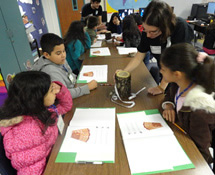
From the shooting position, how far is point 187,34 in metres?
1.15

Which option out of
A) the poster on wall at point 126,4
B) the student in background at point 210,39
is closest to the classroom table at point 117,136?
the student in background at point 210,39

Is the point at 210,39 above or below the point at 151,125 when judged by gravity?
below

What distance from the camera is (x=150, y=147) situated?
0.74m

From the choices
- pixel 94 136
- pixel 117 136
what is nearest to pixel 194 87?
pixel 117 136

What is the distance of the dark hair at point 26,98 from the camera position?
0.78 meters

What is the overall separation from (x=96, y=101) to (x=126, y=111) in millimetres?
239

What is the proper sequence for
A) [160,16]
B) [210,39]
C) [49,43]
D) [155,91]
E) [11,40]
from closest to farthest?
[160,16], [155,91], [49,43], [11,40], [210,39]

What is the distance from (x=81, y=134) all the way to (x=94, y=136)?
0.07 m

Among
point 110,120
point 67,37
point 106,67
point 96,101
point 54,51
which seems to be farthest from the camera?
point 67,37

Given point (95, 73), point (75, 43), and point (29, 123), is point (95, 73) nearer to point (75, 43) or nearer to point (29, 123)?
point (75, 43)

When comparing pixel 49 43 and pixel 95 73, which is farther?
pixel 95 73

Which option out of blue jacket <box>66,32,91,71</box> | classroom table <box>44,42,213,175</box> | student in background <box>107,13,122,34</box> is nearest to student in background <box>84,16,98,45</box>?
student in background <box>107,13,122,34</box>

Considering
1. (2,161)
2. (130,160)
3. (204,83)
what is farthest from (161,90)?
(2,161)

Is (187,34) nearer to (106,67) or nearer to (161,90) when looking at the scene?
(161,90)
